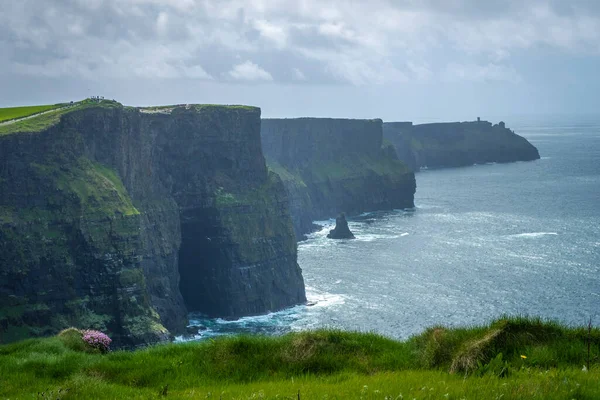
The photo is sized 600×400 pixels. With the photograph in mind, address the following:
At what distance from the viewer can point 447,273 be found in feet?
367

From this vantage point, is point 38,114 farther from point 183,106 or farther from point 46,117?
point 183,106

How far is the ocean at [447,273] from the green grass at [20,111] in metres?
31.2

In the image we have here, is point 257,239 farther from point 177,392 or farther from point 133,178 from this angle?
point 177,392

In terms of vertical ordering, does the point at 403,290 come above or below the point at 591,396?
below

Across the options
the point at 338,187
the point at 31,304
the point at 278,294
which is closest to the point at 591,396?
the point at 31,304

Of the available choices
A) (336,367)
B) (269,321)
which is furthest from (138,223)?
(336,367)

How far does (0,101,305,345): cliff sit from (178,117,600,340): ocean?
6.76 m

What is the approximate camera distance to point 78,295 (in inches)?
2894

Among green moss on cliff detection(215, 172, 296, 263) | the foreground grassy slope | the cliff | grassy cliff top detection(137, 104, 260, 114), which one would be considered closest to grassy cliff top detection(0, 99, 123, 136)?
the cliff

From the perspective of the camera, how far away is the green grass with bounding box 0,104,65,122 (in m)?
85.7

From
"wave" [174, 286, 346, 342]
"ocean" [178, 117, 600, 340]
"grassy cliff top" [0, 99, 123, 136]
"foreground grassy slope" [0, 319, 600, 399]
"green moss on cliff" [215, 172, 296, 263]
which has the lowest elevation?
"wave" [174, 286, 346, 342]

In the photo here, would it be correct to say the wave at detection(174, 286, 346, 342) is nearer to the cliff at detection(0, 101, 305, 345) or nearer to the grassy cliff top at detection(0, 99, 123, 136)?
the cliff at detection(0, 101, 305, 345)

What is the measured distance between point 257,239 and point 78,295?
33.7m

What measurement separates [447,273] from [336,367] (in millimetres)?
96838
